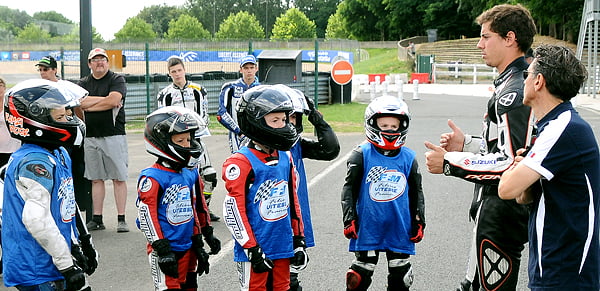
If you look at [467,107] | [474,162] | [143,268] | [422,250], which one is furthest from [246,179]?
[467,107]

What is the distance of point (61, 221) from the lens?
4.56 m

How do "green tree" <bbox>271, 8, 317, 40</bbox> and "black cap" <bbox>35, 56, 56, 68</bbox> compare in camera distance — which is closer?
"black cap" <bbox>35, 56, 56, 68</bbox>

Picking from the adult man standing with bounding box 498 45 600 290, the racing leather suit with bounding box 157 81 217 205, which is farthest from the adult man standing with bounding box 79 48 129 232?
the adult man standing with bounding box 498 45 600 290

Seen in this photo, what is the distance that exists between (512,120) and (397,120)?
4.06 feet

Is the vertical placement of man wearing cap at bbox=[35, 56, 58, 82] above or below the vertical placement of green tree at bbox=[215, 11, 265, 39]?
below

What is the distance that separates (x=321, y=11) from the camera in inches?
5310

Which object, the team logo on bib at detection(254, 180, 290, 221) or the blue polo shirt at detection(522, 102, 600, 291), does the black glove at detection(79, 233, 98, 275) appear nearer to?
the team logo on bib at detection(254, 180, 290, 221)

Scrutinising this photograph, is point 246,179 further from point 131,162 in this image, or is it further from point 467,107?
point 467,107

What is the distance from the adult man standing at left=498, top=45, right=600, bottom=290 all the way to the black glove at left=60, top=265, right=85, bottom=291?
2596 millimetres

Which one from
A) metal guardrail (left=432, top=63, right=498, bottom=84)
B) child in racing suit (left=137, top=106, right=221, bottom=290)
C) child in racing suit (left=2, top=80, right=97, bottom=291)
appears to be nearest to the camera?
child in racing suit (left=2, top=80, right=97, bottom=291)

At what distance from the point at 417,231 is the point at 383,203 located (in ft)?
1.18

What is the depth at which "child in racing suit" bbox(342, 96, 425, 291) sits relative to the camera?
18.7ft

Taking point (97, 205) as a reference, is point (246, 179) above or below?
above

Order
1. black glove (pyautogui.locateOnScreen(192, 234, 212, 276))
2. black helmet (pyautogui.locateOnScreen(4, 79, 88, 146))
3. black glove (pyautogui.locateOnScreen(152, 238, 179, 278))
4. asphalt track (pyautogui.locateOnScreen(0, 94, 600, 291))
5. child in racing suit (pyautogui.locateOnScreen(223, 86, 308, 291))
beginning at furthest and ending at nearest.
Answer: asphalt track (pyautogui.locateOnScreen(0, 94, 600, 291))
black glove (pyautogui.locateOnScreen(192, 234, 212, 276))
black glove (pyautogui.locateOnScreen(152, 238, 179, 278))
child in racing suit (pyautogui.locateOnScreen(223, 86, 308, 291))
black helmet (pyautogui.locateOnScreen(4, 79, 88, 146))
